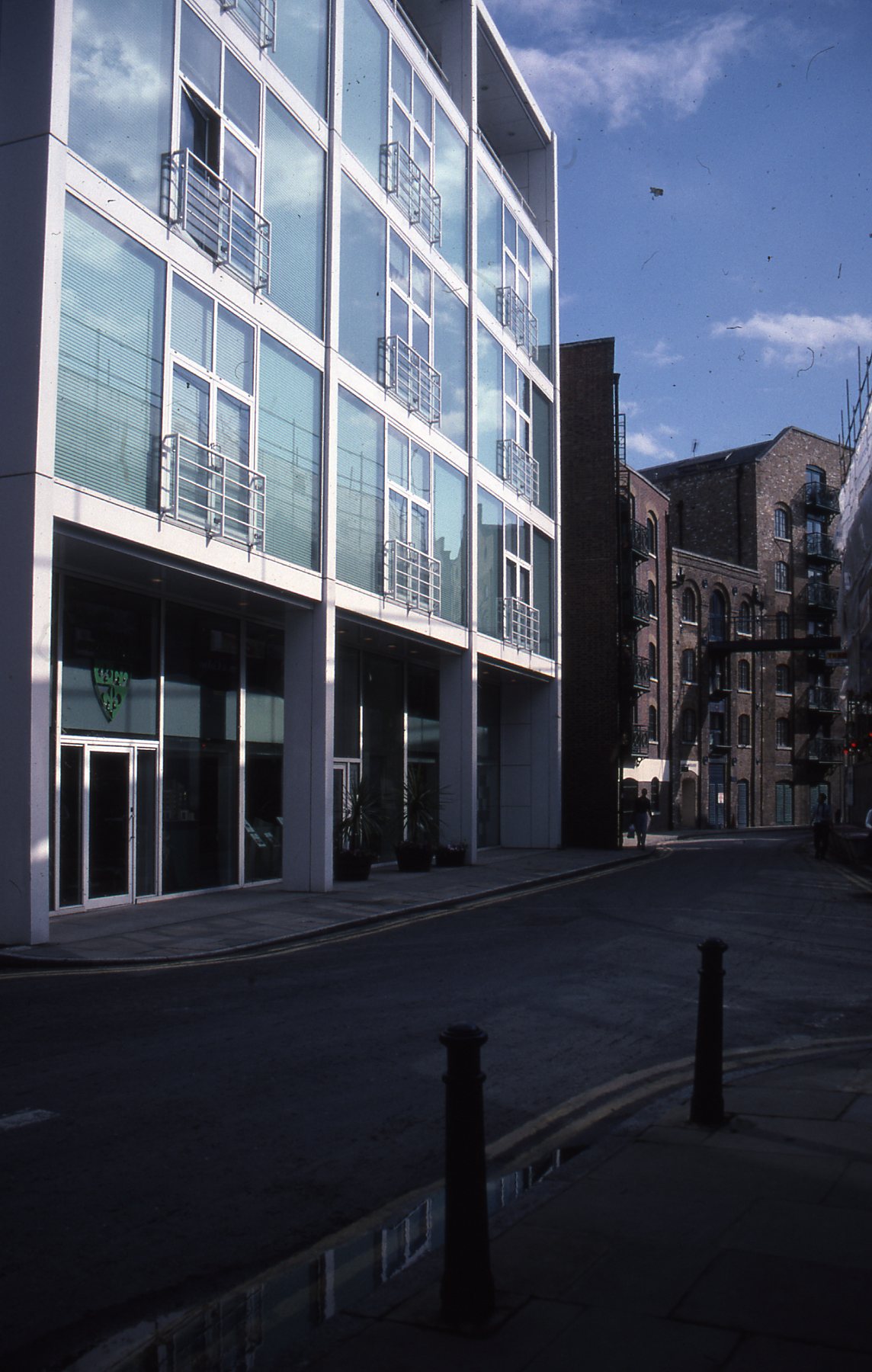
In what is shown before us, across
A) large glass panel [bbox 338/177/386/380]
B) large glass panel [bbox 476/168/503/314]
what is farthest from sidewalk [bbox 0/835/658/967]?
large glass panel [bbox 476/168/503/314]

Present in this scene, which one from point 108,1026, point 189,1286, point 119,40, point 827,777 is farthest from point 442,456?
point 827,777

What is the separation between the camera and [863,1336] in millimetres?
3258

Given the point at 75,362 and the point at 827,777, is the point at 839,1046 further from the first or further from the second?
the point at 827,777

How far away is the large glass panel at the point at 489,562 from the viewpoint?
25.2 m

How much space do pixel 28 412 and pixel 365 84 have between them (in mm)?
11318

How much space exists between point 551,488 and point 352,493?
12.7 meters

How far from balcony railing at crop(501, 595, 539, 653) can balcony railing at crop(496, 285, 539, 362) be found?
6.38m

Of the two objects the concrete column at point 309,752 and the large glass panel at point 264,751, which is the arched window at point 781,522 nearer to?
the large glass panel at point 264,751

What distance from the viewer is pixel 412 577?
69.2 feet

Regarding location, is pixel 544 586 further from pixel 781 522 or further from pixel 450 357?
pixel 781 522

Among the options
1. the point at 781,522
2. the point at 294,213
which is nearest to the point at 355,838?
the point at 294,213

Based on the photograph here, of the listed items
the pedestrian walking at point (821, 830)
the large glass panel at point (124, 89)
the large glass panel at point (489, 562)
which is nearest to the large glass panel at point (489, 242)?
the large glass panel at point (489, 562)

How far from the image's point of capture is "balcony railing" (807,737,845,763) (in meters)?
59.4

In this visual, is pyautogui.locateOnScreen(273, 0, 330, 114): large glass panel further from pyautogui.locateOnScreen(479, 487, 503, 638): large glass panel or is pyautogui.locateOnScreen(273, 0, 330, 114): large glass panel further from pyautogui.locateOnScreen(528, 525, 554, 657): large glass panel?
pyautogui.locateOnScreen(528, 525, 554, 657): large glass panel
